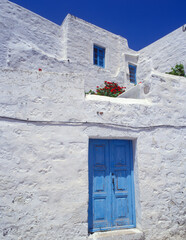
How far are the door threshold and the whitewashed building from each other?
0.05 ft

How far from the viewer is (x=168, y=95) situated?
386 cm

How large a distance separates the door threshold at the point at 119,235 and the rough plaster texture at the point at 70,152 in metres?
0.04

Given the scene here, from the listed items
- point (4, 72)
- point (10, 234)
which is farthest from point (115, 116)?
point (10, 234)

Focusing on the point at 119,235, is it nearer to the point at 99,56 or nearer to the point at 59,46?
the point at 59,46

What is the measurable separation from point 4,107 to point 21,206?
1493mm

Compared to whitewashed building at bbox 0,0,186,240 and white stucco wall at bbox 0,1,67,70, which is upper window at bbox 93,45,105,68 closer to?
white stucco wall at bbox 0,1,67,70

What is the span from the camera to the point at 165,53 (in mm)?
8688

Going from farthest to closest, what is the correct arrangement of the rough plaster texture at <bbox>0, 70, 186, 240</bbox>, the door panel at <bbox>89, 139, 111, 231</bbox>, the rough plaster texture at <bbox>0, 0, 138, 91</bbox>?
the rough plaster texture at <bbox>0, 0, 138, 91</bbox>
the door panel at <bbox>89, 139, 111, 231</bbox>
the rough plaster texture at <bbox>0, 70, 186, 240</bbox>

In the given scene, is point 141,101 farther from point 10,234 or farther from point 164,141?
point 10,234

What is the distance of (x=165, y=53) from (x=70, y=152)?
303 inches

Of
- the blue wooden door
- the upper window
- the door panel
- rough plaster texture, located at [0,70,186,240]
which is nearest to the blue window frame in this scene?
the upper window

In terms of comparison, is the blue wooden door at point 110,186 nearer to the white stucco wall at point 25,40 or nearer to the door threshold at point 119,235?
the door threshold at point 119,235

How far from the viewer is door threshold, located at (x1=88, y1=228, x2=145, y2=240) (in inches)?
115

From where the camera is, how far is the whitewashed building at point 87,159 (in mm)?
2746
